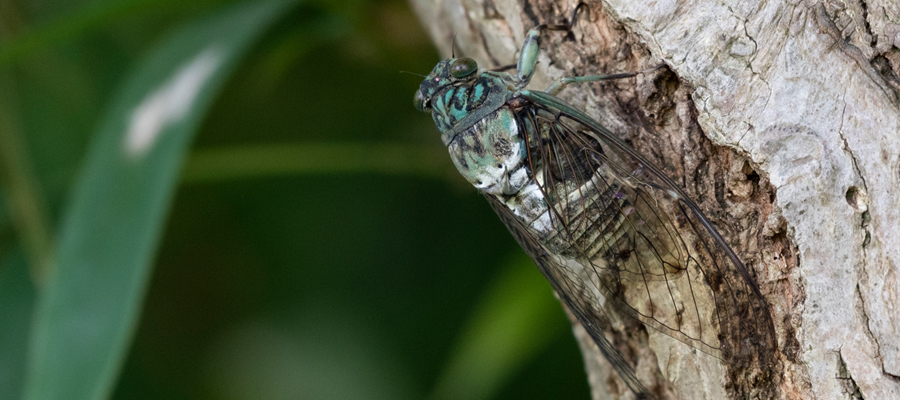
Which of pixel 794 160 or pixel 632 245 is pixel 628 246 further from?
pixel 794 160

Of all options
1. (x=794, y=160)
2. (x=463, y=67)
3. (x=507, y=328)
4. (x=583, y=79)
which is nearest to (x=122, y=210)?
(x=463, y=67)

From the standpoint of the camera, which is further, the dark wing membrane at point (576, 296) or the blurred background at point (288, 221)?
the blurred background at point (288, 221)

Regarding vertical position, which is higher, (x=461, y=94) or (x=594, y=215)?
(x=461, y=94)

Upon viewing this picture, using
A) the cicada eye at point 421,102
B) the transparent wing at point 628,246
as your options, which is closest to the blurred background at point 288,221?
the cicada eye at point 421,102

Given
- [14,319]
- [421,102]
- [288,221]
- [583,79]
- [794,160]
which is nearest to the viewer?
[794,160]

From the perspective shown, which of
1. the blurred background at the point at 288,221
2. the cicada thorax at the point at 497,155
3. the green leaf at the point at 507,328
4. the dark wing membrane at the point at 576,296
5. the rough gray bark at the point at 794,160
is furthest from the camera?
the blurred background at the point at 288,221

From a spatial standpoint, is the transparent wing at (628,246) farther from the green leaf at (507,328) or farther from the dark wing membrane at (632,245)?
the green leaf at (507,328)

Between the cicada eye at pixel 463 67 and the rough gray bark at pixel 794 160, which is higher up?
the cicada eye at pixel 463 67

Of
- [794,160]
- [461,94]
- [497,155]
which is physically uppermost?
[461,94]
